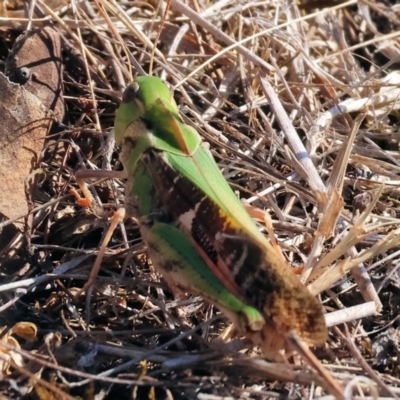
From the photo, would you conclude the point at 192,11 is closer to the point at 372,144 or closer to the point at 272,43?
the point at 272,43

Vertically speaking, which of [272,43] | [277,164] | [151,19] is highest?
[151,19]

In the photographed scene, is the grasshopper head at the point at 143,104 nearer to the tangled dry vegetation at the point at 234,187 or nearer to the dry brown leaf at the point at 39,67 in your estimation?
the tangled dry vegetation at the point at 234,187


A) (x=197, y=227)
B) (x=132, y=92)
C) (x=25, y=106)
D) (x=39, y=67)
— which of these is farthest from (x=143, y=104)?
(x=39, y=67)

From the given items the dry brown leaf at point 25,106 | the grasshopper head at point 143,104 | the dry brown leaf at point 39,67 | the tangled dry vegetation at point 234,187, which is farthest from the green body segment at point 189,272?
the dry brown leaf at point 39,67

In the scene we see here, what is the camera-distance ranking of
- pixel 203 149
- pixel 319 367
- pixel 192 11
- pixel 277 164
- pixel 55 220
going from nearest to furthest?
1. pixel 319 367
2. pixel 203 149
3. pixel 55 220
4. pixel 277 164
5. pixel 192 11

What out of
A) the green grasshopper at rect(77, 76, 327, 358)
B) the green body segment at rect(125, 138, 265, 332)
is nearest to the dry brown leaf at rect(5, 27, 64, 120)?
A: the green grasshopper at rect(77, 76, 327, 358)

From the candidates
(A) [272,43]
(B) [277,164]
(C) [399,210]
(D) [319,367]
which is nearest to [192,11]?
(A) [272,43]
